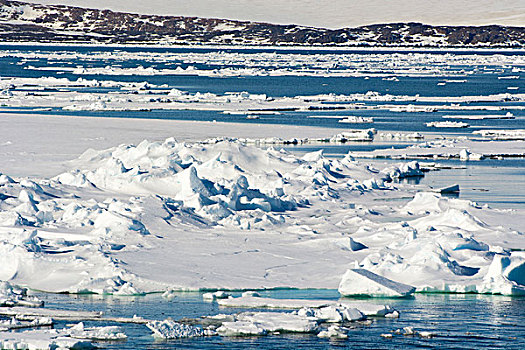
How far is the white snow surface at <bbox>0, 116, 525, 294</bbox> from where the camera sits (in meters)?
10.5

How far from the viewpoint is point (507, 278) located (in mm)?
10211

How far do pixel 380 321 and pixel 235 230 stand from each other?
3891 mm

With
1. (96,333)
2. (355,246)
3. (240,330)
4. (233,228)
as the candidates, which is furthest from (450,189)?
(96,333)

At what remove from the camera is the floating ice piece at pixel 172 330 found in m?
8.45

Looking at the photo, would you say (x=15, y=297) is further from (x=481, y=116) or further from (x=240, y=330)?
(x=481, y=116)

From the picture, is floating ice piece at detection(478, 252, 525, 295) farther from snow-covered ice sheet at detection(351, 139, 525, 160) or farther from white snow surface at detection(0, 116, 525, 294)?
snow-covered ice sheet at detection(351, 139, 525, 160)

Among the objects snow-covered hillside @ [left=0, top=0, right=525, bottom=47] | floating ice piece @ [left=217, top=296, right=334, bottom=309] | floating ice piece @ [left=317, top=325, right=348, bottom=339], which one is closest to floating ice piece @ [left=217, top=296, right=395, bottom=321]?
floating ice piece @ [left=217, top=296, right=334, bottom=309]

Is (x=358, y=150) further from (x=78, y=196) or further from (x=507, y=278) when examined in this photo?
(x=507, y=278)

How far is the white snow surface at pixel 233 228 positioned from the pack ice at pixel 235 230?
21 mm

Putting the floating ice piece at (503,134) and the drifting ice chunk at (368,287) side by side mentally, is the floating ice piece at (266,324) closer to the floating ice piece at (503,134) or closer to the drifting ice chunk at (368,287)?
the drifting ice chunk at (368,287)

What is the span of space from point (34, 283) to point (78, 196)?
4.11 metres

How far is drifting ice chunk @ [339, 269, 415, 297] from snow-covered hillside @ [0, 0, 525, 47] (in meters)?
100

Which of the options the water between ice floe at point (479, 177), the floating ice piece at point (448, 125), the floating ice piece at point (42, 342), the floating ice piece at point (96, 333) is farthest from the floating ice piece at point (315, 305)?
the floating ice piece at point (448, 125)

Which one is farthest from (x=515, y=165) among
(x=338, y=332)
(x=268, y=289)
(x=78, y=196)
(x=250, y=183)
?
(x=338, y=332)
